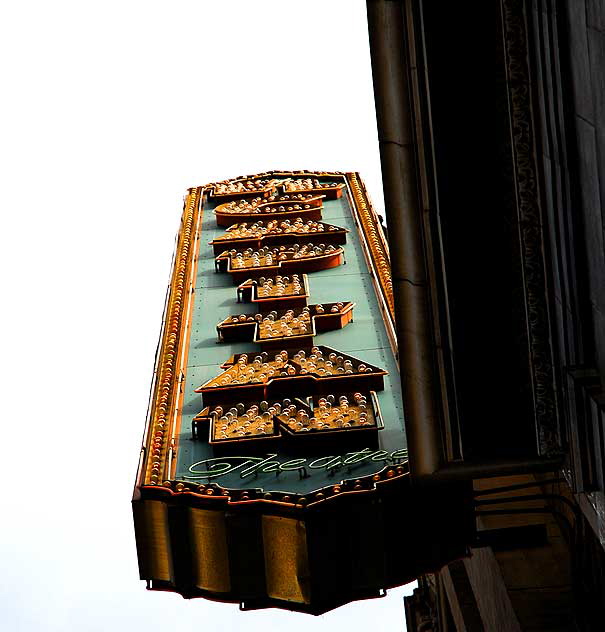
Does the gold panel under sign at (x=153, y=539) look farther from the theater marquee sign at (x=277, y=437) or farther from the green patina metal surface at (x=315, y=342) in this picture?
the green patina metal surface at (x=315, y=342)

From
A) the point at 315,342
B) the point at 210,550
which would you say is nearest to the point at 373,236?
the point at 315,342

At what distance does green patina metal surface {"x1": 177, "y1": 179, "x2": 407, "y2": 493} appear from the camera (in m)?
14.7

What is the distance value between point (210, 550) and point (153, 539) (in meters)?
0.84

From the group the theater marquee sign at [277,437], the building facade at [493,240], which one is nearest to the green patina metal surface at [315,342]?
the theater marquee sign at [277,437]

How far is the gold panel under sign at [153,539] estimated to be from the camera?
14289 millimetres

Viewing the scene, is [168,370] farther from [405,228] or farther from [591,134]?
[591,134]

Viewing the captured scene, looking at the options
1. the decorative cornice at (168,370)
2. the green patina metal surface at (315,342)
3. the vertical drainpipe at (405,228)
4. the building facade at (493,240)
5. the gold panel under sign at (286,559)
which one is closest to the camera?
the building facade at (493,240)

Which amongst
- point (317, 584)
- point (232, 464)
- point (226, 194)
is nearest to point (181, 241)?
point (226, 194)

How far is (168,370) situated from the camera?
18.6 m

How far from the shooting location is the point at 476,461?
492 inches

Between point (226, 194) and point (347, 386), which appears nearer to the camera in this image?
point (347, 386)

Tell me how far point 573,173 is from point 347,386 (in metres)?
7.40

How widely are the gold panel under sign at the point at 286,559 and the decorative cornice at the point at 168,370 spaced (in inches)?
72.7

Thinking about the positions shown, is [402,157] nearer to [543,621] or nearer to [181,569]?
[181,569]
